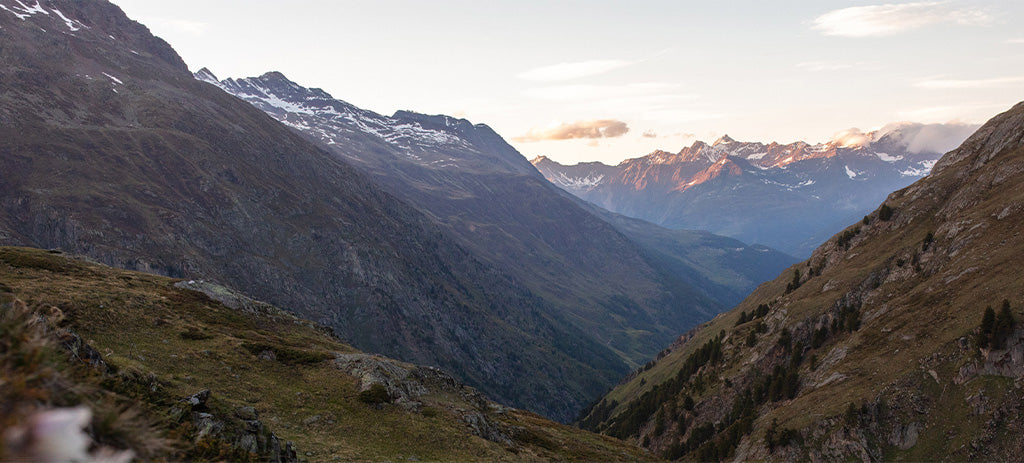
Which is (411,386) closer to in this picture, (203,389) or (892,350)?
(203,389)

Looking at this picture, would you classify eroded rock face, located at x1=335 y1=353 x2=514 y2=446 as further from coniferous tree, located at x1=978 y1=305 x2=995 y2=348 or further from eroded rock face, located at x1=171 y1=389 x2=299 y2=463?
coniferous tree, located at x1=978 y1=305 x2=995 y2=348

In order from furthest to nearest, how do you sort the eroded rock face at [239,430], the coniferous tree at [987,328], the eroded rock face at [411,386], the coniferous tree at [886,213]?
the coniferous tree at [886,213] < the coniferous tree at [987,328] < the eroded rock face at [411,386] < the eroded rock face at [239,430]

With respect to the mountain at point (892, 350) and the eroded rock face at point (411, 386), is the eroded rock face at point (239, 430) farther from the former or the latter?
the mountain at point (892, 350)

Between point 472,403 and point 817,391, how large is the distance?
198 ft

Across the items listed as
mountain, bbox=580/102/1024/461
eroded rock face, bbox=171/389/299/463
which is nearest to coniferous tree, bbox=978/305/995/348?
mountain, bbox=580/102/1024/461

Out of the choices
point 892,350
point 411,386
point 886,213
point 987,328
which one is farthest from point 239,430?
point 886,213

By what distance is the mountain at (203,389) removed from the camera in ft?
18.8

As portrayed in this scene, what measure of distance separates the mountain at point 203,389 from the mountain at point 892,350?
37.9 metres

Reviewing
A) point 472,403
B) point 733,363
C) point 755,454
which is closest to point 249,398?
point 472,403

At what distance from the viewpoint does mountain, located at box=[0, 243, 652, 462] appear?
5742 millimetres

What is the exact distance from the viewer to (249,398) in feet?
112

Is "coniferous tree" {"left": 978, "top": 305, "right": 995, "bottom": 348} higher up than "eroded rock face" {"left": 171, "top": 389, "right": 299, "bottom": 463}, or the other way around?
"eroded rock face" {"left": 171, "top": 389, "right": 299, "bottom": 463}

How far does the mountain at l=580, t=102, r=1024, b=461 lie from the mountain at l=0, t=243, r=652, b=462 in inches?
1494

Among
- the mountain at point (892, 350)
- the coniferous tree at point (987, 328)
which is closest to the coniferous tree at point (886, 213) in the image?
the mountain at point (892, 350)
